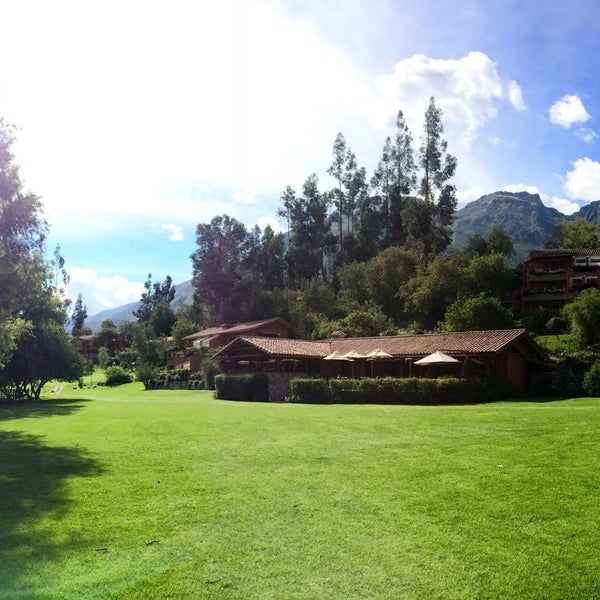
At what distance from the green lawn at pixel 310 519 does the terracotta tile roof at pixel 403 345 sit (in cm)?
1745

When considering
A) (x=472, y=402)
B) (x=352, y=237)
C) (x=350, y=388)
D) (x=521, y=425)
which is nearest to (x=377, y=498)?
(x=521, y=425)

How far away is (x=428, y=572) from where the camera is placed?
5.27 meters

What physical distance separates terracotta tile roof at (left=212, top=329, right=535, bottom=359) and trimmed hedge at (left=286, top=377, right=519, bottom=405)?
2367 millimetres

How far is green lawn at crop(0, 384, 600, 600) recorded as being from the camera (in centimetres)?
511

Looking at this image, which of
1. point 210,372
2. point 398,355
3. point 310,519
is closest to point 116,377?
point 210,372

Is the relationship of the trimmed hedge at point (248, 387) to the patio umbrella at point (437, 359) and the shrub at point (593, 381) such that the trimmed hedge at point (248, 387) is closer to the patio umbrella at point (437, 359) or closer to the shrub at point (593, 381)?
the patio umbrella at point (437, 359)

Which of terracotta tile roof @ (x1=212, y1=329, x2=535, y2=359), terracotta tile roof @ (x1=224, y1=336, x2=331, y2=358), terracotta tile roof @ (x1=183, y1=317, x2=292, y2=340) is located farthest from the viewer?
terracotta tile roof @ (x1=183, y1=317, x2=292, y2=340)

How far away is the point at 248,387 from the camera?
115ft

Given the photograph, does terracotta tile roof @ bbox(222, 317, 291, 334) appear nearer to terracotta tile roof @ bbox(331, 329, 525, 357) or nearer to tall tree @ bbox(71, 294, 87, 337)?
terracotta tile roof @ bbox(331, 329, 525, 357)

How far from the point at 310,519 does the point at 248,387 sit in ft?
93.9

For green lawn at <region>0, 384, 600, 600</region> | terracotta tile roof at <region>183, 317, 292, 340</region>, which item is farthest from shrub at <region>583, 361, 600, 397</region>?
terracotta tile roof at <region>183, 317, 292, 340</region>

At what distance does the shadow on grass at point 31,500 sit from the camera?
221 inches

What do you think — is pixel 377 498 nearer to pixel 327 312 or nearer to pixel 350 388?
pixel 350 388

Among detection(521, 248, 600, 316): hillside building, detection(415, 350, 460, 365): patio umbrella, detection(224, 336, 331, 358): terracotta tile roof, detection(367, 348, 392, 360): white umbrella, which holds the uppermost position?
detection(521, 248, 600, 316): hillside building
